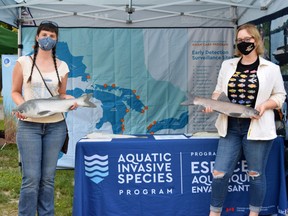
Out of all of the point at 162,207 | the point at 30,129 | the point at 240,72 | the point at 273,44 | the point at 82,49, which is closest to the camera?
the point at 30,129

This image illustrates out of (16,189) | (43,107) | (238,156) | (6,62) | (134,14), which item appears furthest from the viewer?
(6,62)

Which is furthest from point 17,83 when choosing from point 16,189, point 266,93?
point 16,189

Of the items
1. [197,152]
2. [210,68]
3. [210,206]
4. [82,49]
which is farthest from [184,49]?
[210,206]

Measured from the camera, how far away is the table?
3.16 metres

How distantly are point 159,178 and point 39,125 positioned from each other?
3.65 ft

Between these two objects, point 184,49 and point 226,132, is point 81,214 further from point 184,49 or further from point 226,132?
point 184,49

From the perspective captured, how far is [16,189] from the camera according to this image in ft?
→ 14.7

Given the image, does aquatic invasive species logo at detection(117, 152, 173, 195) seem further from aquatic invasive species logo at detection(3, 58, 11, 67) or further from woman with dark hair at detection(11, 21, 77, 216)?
aquatic invasive species logo at detection(3, 58, 11, 67)

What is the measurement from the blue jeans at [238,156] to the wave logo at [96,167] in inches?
34.1

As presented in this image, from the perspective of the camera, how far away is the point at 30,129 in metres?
2.60

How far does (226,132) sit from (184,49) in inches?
91.4

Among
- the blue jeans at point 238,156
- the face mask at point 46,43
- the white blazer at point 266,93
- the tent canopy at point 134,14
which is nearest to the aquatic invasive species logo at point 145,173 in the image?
the blue jeans at point 238,156

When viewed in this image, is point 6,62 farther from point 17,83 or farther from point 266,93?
point 266,93

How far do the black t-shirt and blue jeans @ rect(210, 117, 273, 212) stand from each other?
0.50 ft
